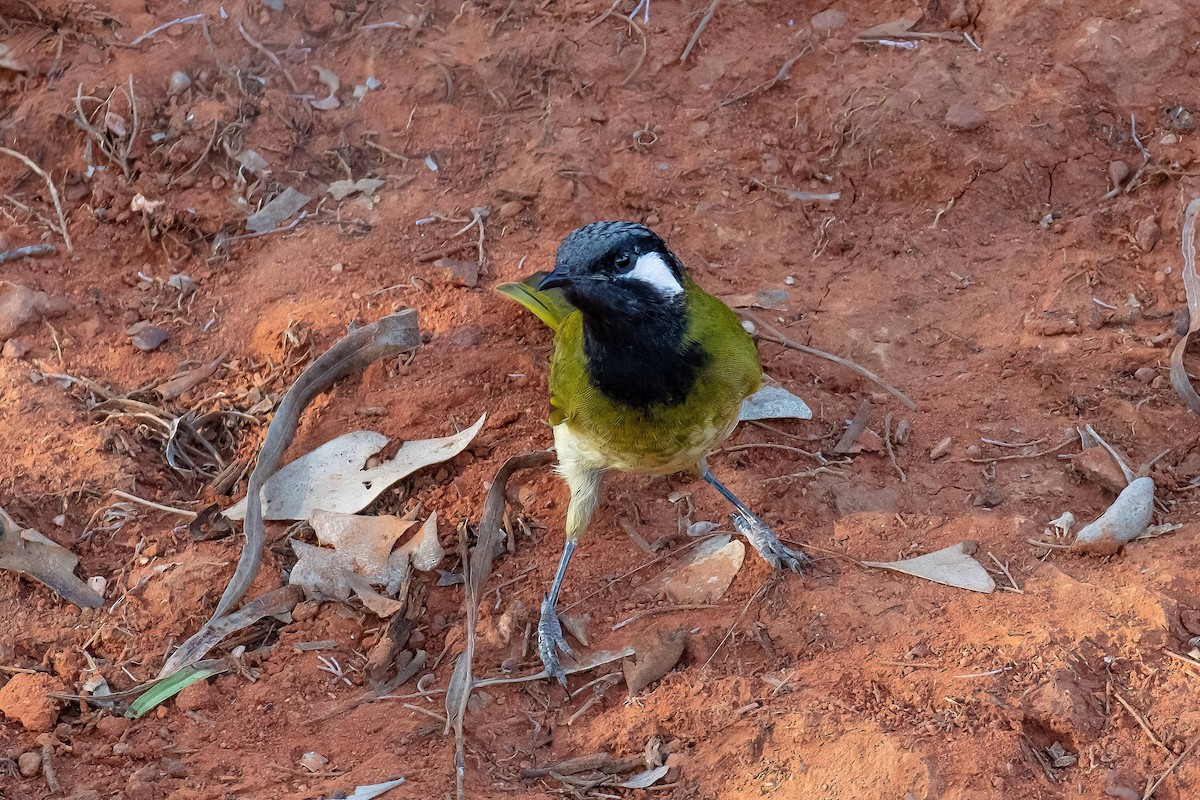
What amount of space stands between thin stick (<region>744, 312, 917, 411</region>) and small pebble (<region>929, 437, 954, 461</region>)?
28 centimetres

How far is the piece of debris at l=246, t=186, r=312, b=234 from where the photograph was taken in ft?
20.2

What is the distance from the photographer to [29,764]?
3.61 metres

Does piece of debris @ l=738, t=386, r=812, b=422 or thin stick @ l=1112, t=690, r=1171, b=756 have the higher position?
thin stick @ l=1112, t=690, r=1171, b=756

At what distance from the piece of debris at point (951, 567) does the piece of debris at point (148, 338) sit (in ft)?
12.7

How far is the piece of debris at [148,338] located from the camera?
5.59 m

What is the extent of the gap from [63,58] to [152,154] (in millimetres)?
1145

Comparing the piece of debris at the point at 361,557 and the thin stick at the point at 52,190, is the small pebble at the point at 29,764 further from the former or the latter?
the thin stick at the point at 52,190

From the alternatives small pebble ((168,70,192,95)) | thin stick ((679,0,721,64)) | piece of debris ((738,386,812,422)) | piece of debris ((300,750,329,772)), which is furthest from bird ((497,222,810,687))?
small pebble ((168,70,192,95))

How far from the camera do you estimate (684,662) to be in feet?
12.8

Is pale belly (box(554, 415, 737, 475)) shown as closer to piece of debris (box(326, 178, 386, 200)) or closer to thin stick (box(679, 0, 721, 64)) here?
piece of debris (box(326, 178, 386, 200))

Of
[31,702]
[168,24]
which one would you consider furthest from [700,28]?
[31,702]

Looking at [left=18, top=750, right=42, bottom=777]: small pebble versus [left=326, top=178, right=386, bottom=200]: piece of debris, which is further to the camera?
[left=326, top=178, right=386, bottom=200]: piece of debris

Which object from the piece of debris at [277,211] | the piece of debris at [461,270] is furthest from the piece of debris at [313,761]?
the piece of debris at [277,211]

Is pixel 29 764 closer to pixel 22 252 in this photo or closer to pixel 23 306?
pixel 23 306
